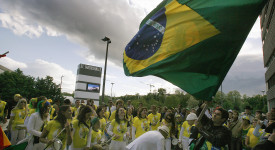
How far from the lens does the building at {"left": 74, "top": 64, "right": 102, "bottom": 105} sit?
134ft

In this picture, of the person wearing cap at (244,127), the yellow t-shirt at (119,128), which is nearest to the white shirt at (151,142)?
the yellow t-shirt at (119,128)

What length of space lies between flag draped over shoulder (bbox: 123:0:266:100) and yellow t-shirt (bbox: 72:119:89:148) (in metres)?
1.77

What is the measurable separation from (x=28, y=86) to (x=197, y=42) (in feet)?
141

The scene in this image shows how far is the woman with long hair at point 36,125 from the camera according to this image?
169 inches

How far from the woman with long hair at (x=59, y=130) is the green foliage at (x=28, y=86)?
124 ft

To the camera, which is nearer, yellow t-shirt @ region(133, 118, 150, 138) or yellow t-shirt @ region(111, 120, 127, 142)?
yellow t-shirt @ region(111, 120, 127, 142)

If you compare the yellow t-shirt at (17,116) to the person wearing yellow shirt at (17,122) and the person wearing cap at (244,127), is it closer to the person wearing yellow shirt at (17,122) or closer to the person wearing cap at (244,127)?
the person wearing yellow shirt at (17,122)

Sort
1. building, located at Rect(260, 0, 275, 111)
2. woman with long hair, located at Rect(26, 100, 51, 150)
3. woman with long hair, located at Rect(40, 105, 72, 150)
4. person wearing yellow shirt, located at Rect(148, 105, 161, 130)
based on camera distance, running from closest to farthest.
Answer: woman with long hair, located at Rect(40, 105, 72, 150) < woman with long hair, located at Rect(26, 100, 51, 150) < person wearing yellow shirt, located at Rect(148, 105, 161, 130) < building, located at Rect(260, 0, 275, 111)

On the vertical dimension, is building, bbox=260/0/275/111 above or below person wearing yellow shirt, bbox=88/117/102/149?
above

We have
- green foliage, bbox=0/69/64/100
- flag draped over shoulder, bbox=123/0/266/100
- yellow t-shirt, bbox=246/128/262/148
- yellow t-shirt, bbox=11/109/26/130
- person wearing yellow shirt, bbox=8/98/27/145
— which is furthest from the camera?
green foliage, bbox=0/69/64/100

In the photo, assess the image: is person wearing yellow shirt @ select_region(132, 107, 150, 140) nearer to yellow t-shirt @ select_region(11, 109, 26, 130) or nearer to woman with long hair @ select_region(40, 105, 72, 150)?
woman with long hair @ select_region(40, 105, 72, 150)

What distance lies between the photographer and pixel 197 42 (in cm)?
345

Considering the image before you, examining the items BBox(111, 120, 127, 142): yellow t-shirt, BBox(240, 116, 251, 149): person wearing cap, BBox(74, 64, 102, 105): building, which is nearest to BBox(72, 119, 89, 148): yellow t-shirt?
BBox(111, 120, 127, 142): yellow t-shirt

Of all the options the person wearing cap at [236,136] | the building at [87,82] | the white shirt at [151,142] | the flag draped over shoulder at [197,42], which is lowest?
the person wearing cap at [236,136]
